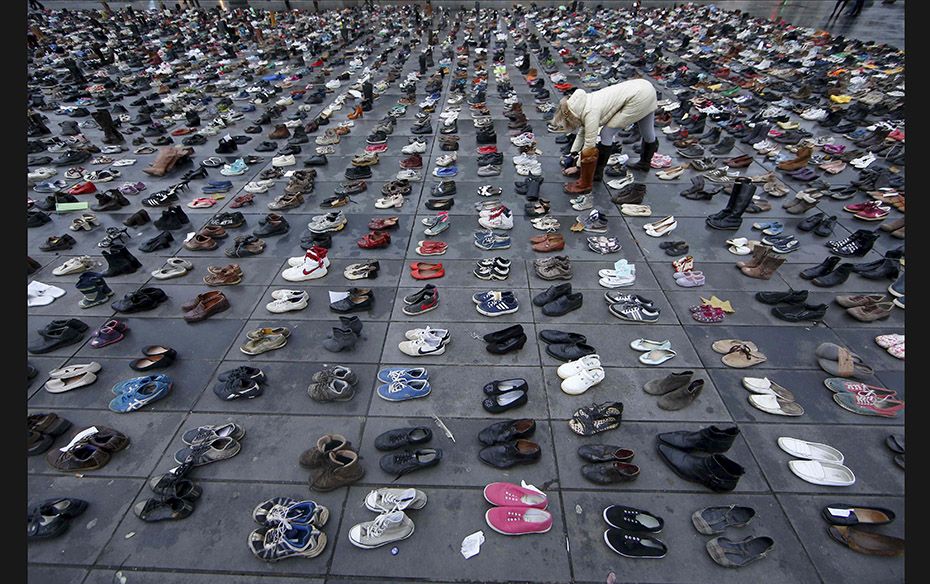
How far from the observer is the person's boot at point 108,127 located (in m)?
11.6

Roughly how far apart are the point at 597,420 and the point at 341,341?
3.47 metres

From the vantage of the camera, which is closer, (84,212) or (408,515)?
(408,515)

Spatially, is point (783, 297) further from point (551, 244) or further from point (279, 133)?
point (279, 133)

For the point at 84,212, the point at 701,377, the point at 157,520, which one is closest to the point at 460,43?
the point at 84,212

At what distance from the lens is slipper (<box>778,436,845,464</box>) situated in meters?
4.17

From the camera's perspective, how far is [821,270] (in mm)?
6555

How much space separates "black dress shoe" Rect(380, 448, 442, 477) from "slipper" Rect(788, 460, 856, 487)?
3.75m

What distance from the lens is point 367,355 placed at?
5477 millimetres

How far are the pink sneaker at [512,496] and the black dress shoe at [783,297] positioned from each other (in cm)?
493

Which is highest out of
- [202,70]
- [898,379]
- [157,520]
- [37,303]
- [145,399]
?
[202,70]

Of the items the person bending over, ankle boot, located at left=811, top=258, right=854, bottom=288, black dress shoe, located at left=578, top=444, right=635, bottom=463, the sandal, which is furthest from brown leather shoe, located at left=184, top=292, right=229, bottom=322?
ankle boot, located at left=811, top=258, right=854, bottom=288

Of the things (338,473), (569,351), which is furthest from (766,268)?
(338,473)

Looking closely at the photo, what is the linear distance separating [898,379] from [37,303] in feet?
41.6

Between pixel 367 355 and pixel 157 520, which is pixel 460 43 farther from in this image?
pixel 157 520
